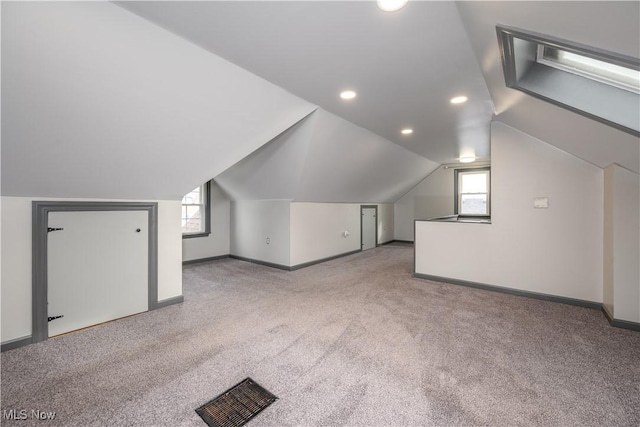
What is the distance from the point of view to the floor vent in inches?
59.3

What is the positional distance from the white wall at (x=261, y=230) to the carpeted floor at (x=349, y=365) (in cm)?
178

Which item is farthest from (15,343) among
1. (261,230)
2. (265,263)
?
(261,230)

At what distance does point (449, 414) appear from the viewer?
1.54 m

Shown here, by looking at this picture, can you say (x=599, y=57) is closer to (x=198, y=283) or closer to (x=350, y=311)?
(x=350, y=311)

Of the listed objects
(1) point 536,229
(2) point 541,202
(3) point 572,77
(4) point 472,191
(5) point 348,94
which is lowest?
(1) point 536,229

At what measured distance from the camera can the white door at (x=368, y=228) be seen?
7102mm

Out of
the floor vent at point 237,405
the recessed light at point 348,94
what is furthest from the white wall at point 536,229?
the floor vent at point 237,405

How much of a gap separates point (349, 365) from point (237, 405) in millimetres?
820

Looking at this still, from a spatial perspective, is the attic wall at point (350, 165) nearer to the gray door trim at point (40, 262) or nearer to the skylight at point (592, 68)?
the skylight at point (592, 68)

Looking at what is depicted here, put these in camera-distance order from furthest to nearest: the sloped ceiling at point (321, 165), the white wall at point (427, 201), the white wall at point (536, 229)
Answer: the white wall at point (427, 201), the sloped ceiling at point (321, 165), the white wall at point (536, 229)

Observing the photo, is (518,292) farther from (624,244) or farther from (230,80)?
(230,80)

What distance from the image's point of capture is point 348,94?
2.81 m

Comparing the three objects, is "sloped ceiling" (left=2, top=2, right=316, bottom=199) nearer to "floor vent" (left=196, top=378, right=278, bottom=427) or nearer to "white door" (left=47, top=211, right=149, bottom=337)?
"white door" (left=47, top=211, right=149, bottom=337)

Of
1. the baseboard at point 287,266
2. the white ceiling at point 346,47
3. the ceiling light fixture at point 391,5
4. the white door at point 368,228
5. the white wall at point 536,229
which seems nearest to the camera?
the ceiling light fixture at point 391,5
